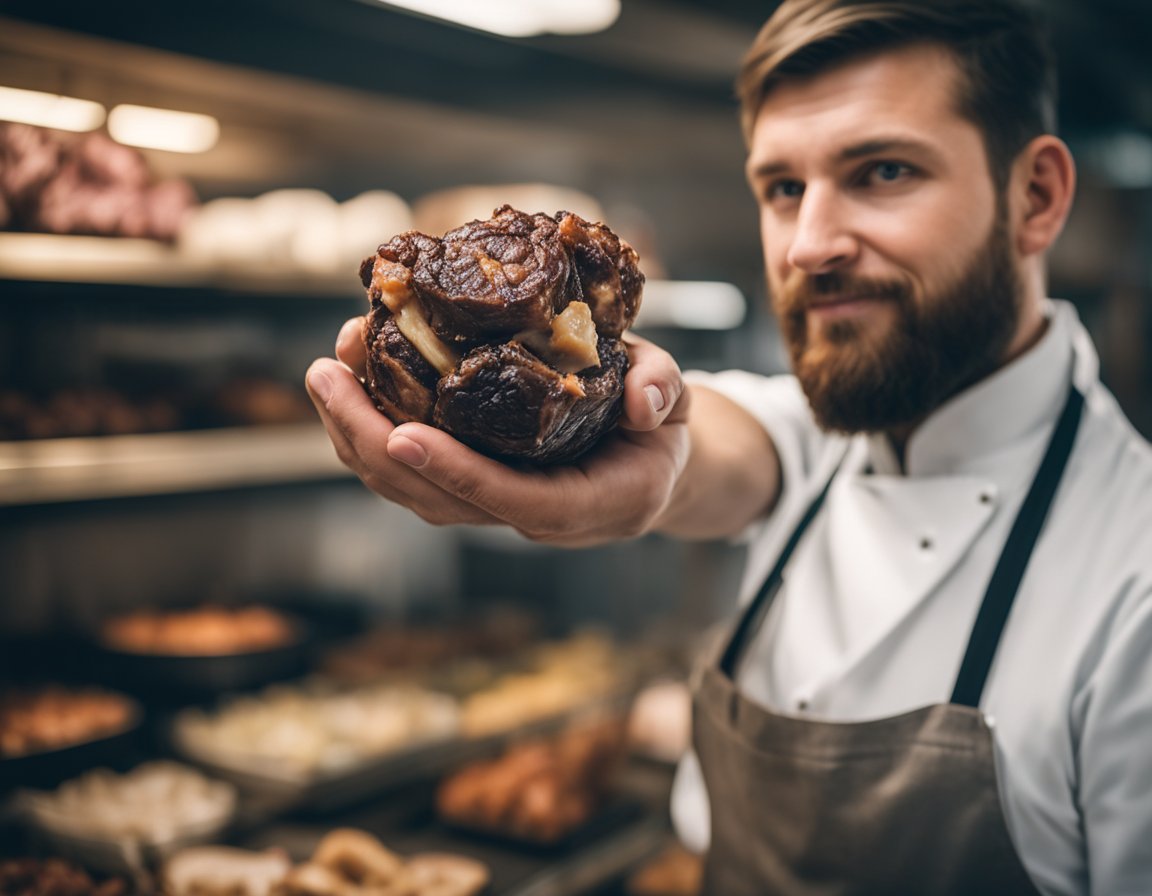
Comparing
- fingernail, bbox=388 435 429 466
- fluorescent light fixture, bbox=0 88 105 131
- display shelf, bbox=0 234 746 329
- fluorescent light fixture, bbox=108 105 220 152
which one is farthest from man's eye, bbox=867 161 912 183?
fluorescent light fixture, bbox=108 105 220 152

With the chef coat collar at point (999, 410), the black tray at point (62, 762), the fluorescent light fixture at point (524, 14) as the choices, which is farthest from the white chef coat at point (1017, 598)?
the black tray at point (62, 762)

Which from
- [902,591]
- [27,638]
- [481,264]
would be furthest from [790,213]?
[27,638]

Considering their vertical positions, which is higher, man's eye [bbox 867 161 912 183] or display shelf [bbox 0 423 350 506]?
man's eye [bbox 867 161 912 183]

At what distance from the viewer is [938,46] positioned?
1551 millimetres

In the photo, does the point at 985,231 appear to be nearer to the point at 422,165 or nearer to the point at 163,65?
the point at 163,65

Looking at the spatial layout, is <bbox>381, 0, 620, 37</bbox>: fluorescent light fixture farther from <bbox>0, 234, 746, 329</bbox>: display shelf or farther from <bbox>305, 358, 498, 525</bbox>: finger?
<bbox>305, 358, 498, 525</bbox>: finger

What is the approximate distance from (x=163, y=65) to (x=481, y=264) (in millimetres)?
2245

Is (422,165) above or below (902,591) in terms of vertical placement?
above

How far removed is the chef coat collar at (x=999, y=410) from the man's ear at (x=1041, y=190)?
0.55 feet

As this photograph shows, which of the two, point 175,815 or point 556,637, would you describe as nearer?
point 175,815

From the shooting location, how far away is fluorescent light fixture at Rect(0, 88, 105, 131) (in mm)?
2480

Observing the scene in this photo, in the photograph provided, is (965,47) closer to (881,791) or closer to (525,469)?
(525,469)

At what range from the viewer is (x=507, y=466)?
108cm

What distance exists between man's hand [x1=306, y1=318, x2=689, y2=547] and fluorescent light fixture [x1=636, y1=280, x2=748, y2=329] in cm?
265
